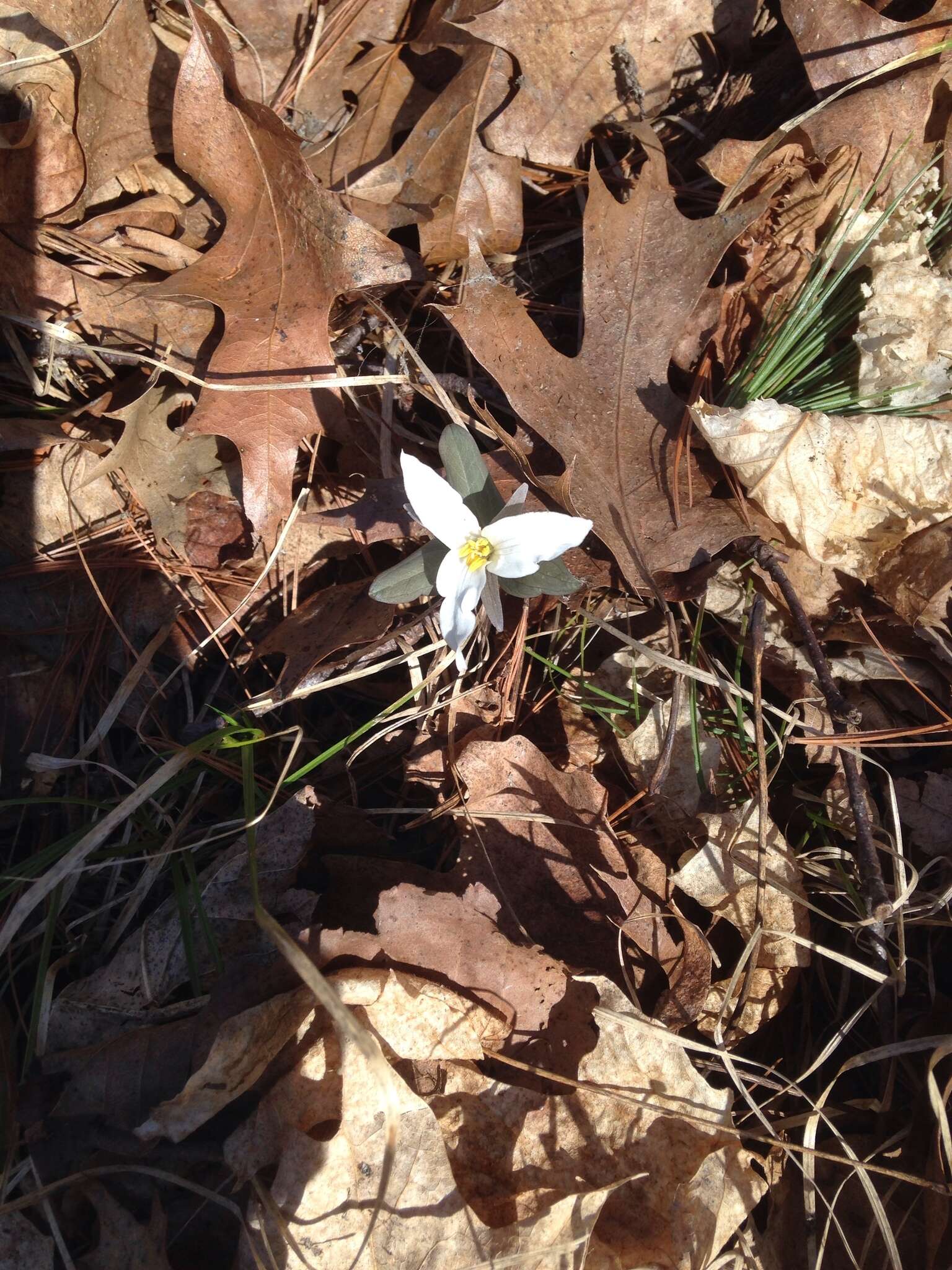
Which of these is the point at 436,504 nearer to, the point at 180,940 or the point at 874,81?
the point at 180,940

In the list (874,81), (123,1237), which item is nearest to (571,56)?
(874,81)

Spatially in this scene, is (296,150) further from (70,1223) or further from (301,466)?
(70,1223)

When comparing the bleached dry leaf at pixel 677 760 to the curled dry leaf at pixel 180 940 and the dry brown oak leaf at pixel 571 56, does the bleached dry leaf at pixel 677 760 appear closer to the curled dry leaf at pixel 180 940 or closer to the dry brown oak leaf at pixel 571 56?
the curled dry leaf at pixel 180 940

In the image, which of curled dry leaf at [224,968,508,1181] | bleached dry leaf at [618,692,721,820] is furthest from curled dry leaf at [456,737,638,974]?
curled dry leaf at [224,968,508,1181]

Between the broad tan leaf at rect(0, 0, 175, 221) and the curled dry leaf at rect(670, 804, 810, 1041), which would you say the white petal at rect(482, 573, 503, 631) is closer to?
the curled dry leaf at rect(670, 804, 810, 1041)

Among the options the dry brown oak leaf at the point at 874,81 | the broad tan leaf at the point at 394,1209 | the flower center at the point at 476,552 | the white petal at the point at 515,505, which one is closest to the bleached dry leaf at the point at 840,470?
the white petal at the point at 515,505
